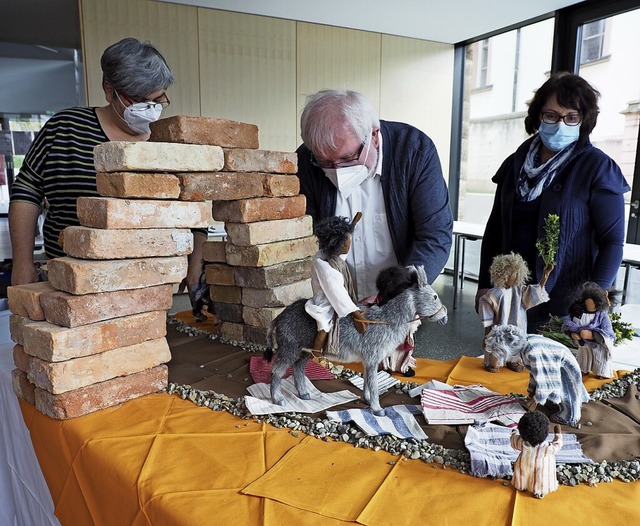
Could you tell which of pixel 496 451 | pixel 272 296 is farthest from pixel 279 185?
pixel 496 451

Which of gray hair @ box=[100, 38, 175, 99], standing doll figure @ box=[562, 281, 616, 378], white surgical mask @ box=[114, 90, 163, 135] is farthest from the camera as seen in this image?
white surgical mask @ box=[114, 90, 163, 135]

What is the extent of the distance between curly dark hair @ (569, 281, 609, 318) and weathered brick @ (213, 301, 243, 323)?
1460 millimetres

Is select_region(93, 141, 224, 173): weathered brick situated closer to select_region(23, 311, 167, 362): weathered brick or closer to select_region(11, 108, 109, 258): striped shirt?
select_region(23, 311, 167, 362): weathered brick

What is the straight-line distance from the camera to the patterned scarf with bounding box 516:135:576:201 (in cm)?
254

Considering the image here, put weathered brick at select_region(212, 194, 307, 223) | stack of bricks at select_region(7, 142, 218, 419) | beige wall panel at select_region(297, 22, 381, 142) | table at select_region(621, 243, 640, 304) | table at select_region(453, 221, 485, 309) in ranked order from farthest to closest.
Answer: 1. beige wall panel at select_region(297, 22, 381, 142)
2. table at select_region(453, 221, 485, 309)
3. table at select_region(621, 243, 640, 304)
4. weathered brick at select_region(212, 194, 307, 223)
5. stack of bricks at select_region(7, 142, 218, 419)

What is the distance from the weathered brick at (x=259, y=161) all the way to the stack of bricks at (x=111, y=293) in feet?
0.61

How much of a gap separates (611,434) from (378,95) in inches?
264

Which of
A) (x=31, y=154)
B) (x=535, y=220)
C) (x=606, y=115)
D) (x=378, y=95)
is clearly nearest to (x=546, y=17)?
(x=606, y=115)

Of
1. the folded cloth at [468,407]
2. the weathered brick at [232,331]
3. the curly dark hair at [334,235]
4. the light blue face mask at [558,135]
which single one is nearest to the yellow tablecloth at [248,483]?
the folded cloth at [468,407]

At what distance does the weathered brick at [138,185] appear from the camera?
1.77m

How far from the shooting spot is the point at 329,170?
2.21 metres

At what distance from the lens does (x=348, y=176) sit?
2.19 metres

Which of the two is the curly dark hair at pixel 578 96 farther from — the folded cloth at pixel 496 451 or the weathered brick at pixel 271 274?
the folded cloth at pixel 496 451

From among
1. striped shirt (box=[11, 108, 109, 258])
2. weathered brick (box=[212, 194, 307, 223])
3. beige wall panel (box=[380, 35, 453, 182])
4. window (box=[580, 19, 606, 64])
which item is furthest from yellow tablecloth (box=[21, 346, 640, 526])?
beige wall panel (box=[380, 35, 453, 182])
